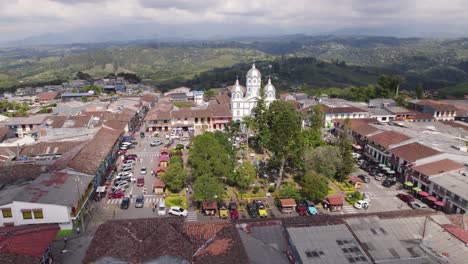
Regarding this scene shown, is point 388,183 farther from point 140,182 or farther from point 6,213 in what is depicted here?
point 6,213

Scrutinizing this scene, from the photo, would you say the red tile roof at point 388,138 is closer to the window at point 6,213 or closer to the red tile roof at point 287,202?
the red tile roof at point 287,202

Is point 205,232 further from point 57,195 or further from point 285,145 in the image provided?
point 285,145

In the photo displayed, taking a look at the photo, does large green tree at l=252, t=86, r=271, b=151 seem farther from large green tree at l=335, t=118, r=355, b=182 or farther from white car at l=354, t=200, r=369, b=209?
white car at l=354, t=200, r=369, b=209

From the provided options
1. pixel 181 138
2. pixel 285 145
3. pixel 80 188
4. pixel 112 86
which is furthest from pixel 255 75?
pixel 112 86

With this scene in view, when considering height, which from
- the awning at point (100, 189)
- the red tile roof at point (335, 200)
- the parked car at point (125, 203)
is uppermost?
the awning at point (100, 189)

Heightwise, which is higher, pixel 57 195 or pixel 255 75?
pixel 255 75

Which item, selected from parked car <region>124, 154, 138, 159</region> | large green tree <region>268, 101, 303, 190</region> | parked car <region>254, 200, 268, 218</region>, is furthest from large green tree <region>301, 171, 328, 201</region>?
parked car <region>124, 154, 138, 159</region>

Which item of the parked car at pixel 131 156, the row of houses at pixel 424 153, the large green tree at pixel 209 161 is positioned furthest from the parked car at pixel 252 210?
the parked car at pixel 131 156
